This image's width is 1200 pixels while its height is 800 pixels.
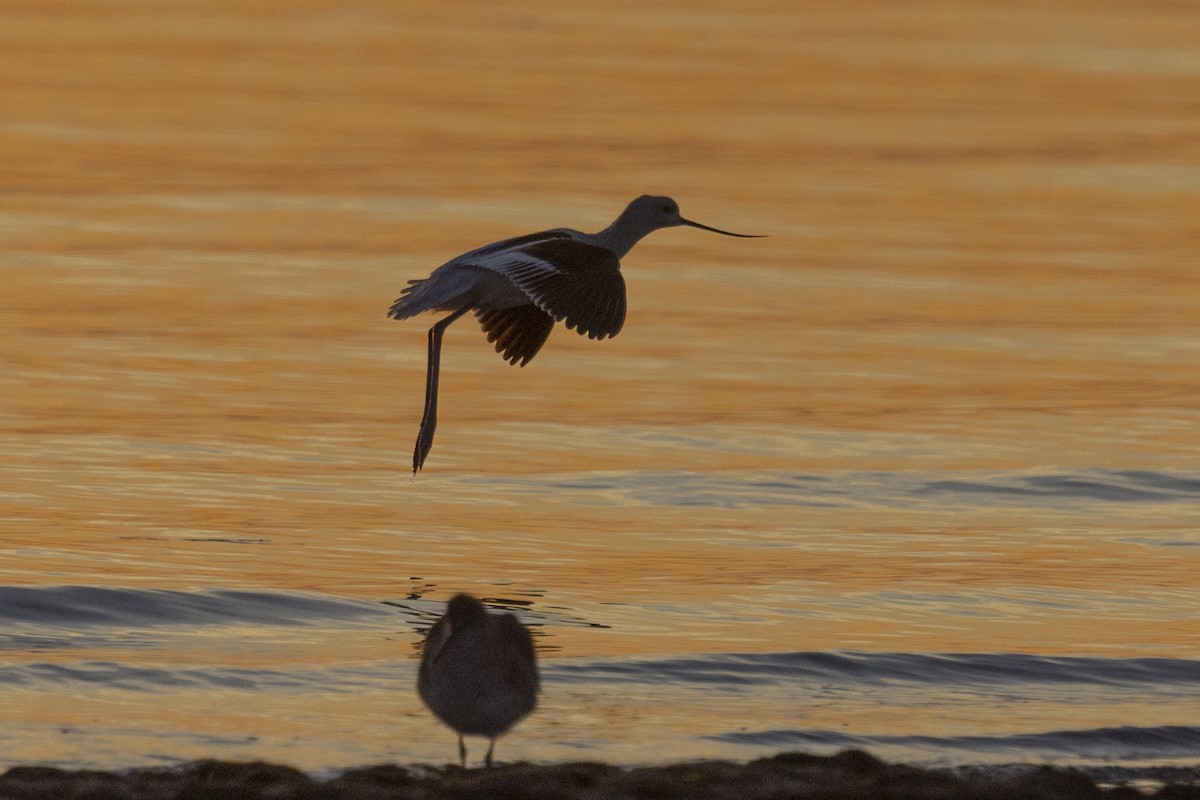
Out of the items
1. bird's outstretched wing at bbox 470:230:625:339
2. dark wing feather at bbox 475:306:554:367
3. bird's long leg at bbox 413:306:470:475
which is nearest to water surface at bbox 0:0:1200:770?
bird's long leg at bbox 413:306:470:475

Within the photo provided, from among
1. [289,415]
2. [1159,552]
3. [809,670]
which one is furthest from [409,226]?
[809,670]

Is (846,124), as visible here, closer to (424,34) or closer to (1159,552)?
(424,34)

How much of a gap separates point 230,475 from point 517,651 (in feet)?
19.5

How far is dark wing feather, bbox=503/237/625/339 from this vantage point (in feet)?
42.1

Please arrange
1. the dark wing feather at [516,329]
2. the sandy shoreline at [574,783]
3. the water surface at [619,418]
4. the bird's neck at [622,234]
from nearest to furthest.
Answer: the sandy shoreline at [574,783]
the water surface at [619,418]
the dark wing feather at [516,329]
the bird's neck at [622,234]

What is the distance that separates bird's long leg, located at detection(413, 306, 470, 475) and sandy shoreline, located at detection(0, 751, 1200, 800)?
15.5 ft

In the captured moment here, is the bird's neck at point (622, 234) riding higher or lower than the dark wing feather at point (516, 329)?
higher

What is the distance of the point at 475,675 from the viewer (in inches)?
364

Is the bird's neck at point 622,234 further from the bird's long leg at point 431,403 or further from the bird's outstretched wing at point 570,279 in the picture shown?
the bird's outstretched wing at point 570,279

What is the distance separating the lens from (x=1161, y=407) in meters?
17.6

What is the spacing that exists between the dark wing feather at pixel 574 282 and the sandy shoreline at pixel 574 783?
12.3ft

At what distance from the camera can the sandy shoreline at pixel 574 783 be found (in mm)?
8766

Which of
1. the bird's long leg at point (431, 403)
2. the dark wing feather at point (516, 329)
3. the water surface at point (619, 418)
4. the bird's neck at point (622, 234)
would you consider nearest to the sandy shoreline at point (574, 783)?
the water surface at point (619, 418)

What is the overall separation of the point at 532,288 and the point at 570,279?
0.65ft
